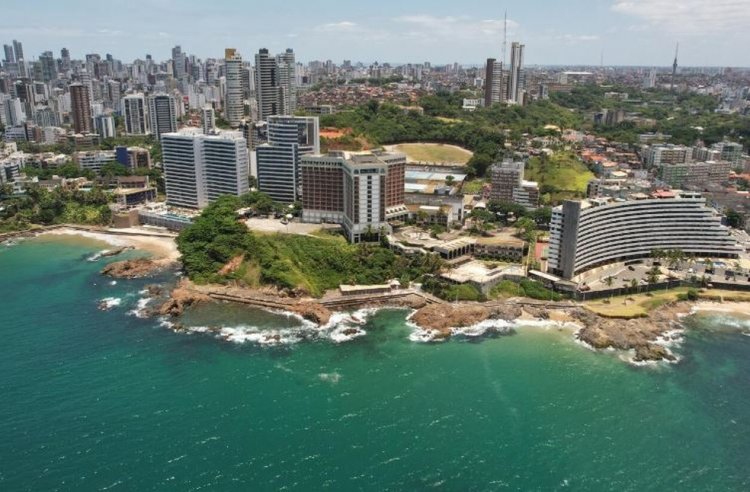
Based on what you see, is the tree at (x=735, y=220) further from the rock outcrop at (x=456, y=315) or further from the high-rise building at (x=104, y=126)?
the high-rise building at (x=104, y=126)

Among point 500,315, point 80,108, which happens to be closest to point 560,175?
point 500,315

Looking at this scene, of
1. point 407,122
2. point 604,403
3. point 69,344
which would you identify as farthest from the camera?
point 407,122

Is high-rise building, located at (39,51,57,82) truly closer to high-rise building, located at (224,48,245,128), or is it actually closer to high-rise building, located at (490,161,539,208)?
high-rise building, located at (224,48,245,128)

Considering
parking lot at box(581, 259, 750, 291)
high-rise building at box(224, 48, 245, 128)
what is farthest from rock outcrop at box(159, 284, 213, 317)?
high-rise building at box(224, 48, 245, 128)

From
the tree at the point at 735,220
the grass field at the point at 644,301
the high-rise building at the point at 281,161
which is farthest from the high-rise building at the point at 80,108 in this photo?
the tree at the point at 735,220

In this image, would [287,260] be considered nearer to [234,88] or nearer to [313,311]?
[313,311]

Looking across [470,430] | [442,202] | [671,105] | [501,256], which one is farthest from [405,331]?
[671,105]

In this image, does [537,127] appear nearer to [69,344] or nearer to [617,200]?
[617,200]
